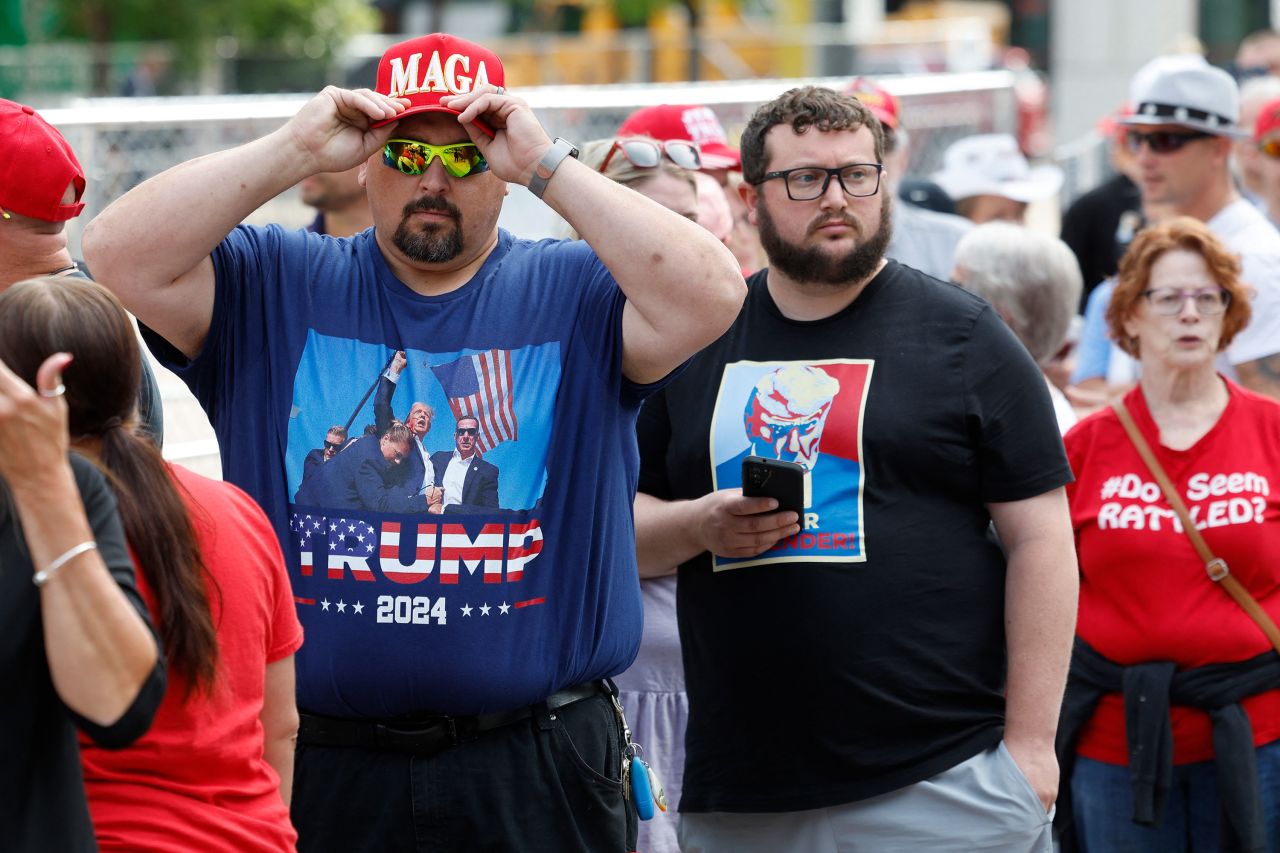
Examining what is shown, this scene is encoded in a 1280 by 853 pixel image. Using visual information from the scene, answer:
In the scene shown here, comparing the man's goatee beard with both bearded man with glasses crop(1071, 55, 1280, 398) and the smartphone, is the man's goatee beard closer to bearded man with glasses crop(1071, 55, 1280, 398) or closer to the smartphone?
the smartphone

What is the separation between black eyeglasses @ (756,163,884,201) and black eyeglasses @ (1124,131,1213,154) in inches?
118

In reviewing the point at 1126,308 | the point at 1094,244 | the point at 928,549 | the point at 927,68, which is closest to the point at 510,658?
the point at 928,549

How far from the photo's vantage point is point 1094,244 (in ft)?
27.1

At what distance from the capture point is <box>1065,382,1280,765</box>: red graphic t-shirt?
442 cm

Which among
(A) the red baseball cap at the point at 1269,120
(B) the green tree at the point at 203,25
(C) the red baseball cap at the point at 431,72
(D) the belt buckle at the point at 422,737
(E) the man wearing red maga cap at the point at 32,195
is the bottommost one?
(D) the belt buckle at the point at 422,737

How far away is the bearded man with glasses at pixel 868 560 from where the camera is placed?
12.1ft

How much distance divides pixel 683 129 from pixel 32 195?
2310 millimetres

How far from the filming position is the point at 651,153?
4434 mm

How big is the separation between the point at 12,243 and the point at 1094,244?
5738 mm

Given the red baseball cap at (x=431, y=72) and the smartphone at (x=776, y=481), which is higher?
the red baseball cap at (x=431, y=72)

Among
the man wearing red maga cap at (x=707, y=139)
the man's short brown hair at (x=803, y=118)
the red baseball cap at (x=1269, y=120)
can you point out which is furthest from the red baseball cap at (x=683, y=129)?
the red baseball cap at (x=1269, y=120)

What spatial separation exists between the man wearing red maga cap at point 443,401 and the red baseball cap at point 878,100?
3.47 m

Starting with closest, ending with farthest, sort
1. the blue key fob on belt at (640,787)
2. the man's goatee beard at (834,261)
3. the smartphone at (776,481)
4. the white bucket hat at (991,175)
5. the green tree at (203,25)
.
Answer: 1. the blue key fob on belt at (640,787)
2. the smartphone at (776,481)
3. the man's goatee beard at (834,261)
4. the white bucket hat at (991,175)
5. the green tree at (203,25)

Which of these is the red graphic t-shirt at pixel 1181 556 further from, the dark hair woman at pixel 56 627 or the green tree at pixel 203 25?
the green tree at pixel 203 25
